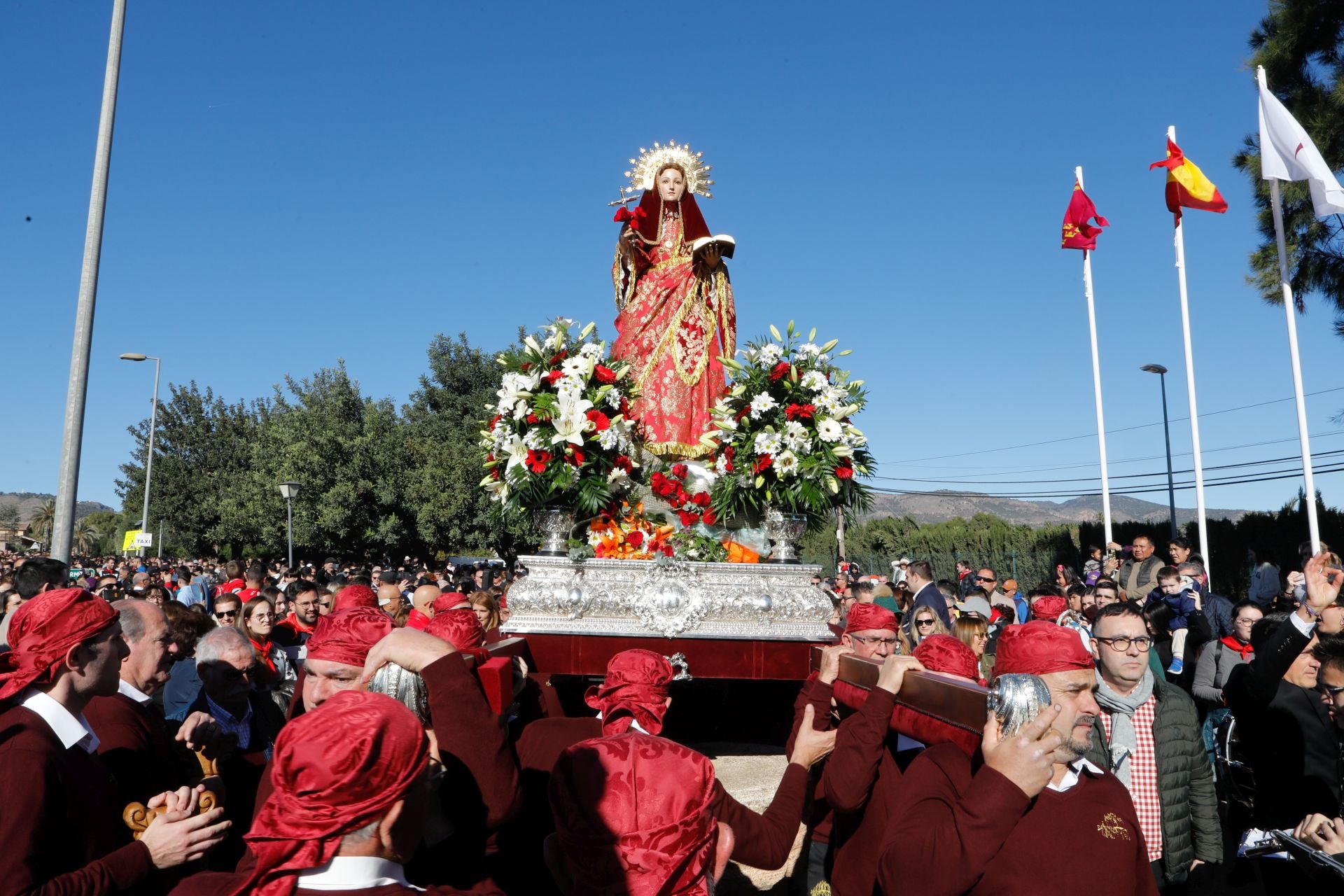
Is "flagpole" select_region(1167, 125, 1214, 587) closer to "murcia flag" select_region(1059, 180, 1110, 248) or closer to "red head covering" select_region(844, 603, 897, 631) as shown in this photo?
"murcia flag" select_region(1059, 180, 1110, 248)

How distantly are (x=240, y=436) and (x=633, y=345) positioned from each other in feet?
114

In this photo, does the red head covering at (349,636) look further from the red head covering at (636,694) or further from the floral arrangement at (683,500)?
the floral arrangement at (683,500)

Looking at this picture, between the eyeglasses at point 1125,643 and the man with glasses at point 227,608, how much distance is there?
6.08m

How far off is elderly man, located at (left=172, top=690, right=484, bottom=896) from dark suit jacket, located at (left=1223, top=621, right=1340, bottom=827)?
154 inches

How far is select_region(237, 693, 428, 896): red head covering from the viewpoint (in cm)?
183

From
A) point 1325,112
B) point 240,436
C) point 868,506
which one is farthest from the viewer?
point 240,436

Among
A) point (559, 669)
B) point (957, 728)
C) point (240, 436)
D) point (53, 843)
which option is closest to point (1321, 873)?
point (957, 728)

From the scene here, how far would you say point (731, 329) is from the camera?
9.59 metres

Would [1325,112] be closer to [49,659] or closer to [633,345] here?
[633,345]

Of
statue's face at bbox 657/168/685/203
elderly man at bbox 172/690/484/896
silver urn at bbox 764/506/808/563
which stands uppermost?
statue's face at bbox 657/168/685/203

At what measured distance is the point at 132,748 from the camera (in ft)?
10.6

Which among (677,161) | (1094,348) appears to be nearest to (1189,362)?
(1094,348)

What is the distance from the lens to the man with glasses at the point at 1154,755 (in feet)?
13.5

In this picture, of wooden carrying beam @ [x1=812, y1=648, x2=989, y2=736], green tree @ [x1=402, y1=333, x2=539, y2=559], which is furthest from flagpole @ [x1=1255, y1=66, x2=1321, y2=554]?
green tree @ [x1=402, y1=333, x2=539, y2=559]
